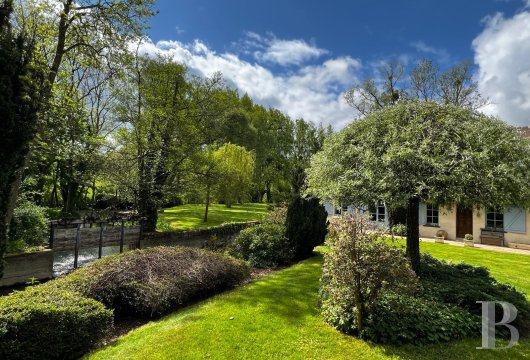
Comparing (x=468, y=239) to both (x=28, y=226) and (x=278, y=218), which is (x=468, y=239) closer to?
(x=278, y=218)

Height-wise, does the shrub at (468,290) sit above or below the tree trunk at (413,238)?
below

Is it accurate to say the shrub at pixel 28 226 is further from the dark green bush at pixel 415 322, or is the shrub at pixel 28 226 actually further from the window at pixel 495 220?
the window at pixel 495 220

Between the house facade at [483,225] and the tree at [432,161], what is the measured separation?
29.5 feet

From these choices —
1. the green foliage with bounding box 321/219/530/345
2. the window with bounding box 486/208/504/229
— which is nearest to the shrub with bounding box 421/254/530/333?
the green foliage with bounding box 321/219/530/345

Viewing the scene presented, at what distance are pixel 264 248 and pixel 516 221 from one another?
15.0 m

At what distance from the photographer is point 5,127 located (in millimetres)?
4410

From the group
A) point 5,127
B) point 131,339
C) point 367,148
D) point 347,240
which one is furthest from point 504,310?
point 5,127

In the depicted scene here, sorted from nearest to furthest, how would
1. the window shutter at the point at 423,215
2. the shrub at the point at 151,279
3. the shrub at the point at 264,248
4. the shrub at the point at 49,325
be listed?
the shrub at the point at 49,325 < the shrub at the point at 151,279 < the shrub at the point at 264,248 < the window shutter at the point at 423,215

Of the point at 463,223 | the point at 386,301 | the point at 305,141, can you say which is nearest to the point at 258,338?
the point at 386,301

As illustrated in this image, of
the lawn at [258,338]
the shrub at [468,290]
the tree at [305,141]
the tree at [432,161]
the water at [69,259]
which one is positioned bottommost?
the water at [69,259]

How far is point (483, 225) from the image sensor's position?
1755cm

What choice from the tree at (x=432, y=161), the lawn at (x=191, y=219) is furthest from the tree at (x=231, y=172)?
the tree at (x=432, y=161)

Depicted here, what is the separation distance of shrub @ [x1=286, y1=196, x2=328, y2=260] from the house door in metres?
11.9

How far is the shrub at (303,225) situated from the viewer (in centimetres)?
1145
